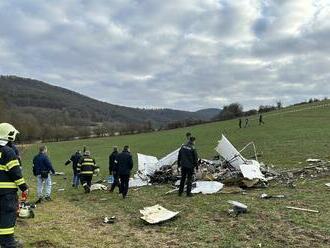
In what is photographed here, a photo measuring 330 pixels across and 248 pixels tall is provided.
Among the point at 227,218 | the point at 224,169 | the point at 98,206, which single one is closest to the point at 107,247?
the point at 227,218

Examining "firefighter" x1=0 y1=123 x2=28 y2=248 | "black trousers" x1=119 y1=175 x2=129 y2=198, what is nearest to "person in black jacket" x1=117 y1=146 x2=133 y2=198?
"black trousers" x1=119 y1=175 x2=129 y2=198

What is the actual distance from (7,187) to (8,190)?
52mm

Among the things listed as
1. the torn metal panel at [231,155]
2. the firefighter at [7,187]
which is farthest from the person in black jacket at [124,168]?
the firefighter at [7,187]

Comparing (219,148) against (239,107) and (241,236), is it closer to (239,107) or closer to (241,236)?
(241,236)

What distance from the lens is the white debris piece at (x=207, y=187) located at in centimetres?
1777

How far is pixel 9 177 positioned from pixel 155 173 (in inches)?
596

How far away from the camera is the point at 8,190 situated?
25.4 ft

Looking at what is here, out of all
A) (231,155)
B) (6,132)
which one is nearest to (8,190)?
(6,132)

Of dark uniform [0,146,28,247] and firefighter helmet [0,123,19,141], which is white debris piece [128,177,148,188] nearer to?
dark uniform [0,146,28,247]

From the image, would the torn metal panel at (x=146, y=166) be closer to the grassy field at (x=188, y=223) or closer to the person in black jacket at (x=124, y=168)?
the grassy field at (x=188, y=223)

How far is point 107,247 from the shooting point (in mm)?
10156

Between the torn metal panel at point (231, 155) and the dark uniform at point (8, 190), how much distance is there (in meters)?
14.6

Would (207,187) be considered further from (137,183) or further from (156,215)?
(156,215)

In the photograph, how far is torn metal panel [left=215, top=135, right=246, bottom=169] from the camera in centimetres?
2145
